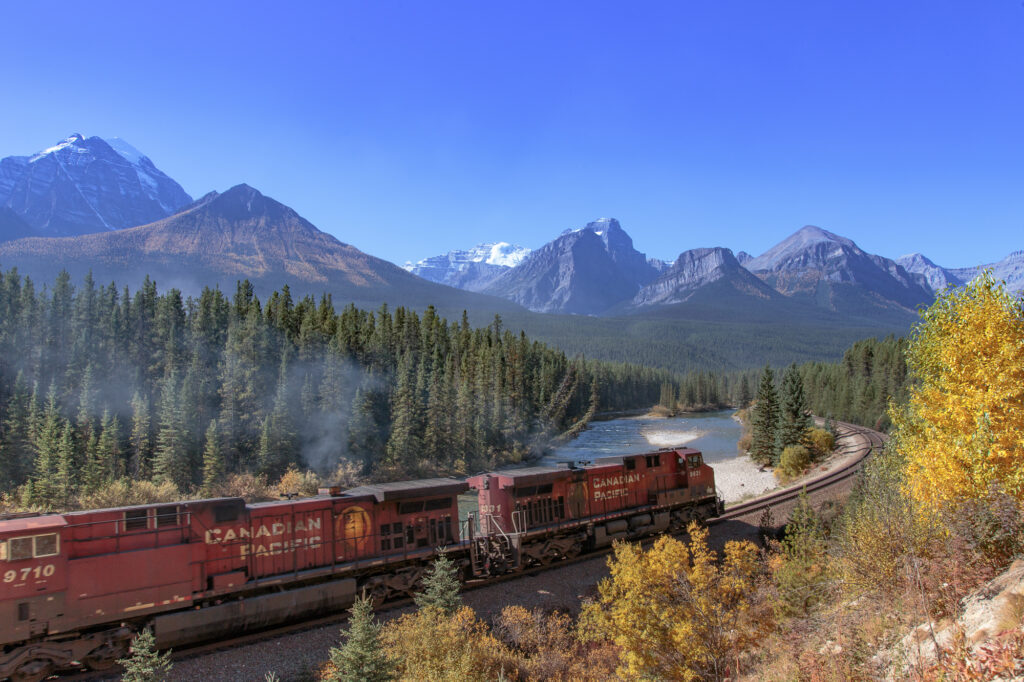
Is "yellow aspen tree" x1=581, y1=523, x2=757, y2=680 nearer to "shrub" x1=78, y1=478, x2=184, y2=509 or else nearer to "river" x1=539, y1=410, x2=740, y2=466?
"shrub" x1=78, y1=478, x2=184, y2=509

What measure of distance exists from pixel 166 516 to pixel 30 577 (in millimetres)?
3309

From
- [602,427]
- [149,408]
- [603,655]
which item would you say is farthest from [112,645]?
[602,427]

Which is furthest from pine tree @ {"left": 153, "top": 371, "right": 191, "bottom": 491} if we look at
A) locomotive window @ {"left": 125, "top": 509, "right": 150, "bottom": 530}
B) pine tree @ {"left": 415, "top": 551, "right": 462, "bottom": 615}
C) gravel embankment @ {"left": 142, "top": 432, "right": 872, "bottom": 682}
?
pine tree @ {"left": 415, "top": 551, "right": 462, "bottom": 615}

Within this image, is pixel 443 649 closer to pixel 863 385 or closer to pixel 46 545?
pixel 46 545

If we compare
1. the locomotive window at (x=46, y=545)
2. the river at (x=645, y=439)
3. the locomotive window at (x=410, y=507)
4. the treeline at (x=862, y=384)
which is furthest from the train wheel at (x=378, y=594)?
the treeline at (x=862, y=384)

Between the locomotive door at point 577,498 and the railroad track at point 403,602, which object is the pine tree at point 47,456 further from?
the locomotive door at point 577,498

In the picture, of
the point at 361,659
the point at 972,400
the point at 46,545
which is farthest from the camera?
the point at 972,400

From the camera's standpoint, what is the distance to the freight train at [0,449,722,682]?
15109mm

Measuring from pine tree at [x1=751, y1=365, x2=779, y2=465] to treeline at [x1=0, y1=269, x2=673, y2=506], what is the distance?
3211 cm

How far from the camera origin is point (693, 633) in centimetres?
1625

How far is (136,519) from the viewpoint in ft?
55.5

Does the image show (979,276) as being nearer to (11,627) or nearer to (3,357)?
(11,627)

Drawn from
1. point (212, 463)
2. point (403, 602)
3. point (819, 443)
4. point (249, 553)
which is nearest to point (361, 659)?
point (249, 553)

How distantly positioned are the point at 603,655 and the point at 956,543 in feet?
33.5
